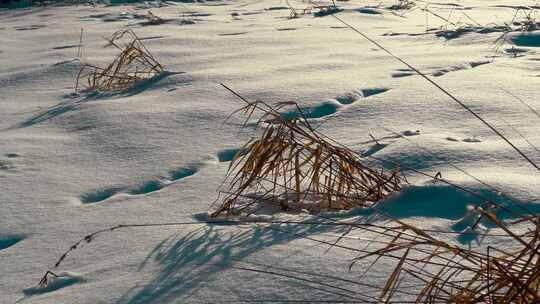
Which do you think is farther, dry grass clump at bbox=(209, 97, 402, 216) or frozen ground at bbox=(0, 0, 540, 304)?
dry grass clump at bbox=(209, 97, 402, 216)

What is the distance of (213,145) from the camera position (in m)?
2.24

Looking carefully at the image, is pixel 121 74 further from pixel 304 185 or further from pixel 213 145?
pixel 304 185

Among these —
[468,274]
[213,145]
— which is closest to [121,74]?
[213,145]

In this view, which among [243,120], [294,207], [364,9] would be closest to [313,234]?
[294,207]

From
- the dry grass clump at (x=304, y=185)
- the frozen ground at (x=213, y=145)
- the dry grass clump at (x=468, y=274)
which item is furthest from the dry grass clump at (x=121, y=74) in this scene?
the dry grass clump at (x=468, y=274)

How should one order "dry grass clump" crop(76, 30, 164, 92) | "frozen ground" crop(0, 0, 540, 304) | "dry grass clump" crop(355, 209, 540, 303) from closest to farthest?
"dry grass clump" crop(355, 209, 540, 303), "frozen ground" crop(0, 0, 540, 304), "dry grass clump" crop(76, 30, 164, 92)

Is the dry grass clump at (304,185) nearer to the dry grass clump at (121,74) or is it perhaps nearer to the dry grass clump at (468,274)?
the dry grass clump at (468,274)

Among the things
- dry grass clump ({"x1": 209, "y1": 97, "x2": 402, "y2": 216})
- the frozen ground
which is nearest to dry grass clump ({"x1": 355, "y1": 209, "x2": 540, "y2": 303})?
the frozen ground

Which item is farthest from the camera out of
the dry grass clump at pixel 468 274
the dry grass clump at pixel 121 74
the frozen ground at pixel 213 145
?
the dry grass clump at pixel 121 74

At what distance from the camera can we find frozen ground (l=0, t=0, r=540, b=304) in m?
1.41

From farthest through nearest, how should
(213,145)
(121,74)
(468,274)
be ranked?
(121,74), (213,145), (468,274)

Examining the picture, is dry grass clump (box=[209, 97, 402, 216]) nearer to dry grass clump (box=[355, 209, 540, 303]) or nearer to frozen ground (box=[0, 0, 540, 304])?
frozen ground (box=[0, 0, 540, 304])

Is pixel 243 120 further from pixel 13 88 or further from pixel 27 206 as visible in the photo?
pixel 13 88

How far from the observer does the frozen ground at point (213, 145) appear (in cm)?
141
